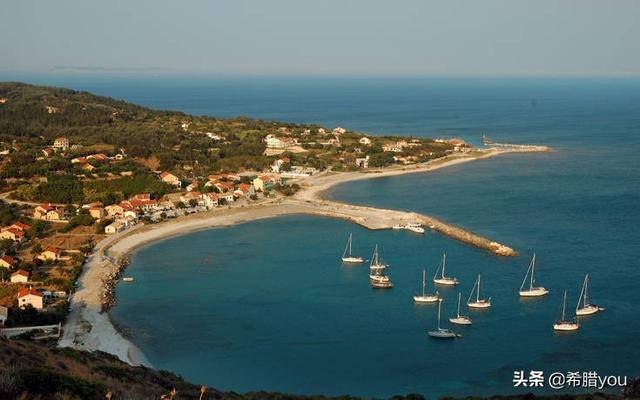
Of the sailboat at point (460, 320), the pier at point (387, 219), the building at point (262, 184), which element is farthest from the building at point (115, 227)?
the sailboat at point (460, 320)

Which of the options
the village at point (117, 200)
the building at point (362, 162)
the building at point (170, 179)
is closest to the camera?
the village at point (117, 200)

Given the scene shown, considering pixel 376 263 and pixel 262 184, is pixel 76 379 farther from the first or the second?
pixel 262 184

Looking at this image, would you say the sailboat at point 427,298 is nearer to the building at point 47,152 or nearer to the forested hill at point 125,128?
the forested hill at point 125,128

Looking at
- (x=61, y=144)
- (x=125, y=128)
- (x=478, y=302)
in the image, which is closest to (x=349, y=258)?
(x=478, y=302)

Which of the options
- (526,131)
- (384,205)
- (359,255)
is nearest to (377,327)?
(359,255)

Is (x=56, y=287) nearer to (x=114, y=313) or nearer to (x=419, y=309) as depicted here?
(x=114, y=313)
